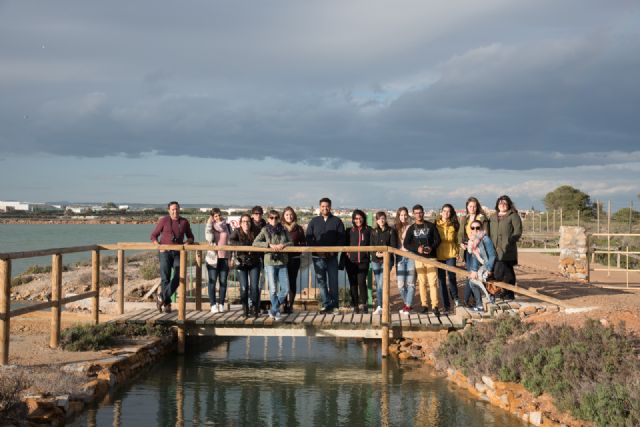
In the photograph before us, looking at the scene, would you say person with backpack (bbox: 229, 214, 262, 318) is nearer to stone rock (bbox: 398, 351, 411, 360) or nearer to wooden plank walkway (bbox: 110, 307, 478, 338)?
wooden plank walkway (bbox: 110, 307, 478, 338)

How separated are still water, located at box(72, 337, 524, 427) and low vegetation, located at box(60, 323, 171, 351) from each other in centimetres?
63

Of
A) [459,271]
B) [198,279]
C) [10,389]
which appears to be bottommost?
[10,389]

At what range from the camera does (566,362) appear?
307 inches

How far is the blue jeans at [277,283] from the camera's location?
10.7 meters

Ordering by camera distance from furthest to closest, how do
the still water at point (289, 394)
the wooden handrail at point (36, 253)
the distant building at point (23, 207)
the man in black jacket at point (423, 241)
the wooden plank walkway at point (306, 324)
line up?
the distant building at point (23, 207) < the man in black jacket at point (423, 241) < the wooden plank walkway at point (306, 324) < the wooden handrail at point (36, 253) < the still water at point (289, 394)

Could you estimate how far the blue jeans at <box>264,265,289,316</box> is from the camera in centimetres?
1068

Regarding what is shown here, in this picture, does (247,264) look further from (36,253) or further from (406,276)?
(36,253)

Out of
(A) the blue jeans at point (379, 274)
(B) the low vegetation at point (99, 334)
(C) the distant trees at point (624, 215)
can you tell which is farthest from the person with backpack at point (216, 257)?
(C) the distant trees at point (624, 215)

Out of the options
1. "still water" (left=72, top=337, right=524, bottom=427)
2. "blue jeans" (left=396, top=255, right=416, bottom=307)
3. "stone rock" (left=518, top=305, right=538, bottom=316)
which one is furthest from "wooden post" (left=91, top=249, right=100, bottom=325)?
"stone rock" (left=518, top=305, right=538, bottom=316)

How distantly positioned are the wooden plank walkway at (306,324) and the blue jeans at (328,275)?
1.64 ft

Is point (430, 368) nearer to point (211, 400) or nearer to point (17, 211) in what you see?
point (211, 400)

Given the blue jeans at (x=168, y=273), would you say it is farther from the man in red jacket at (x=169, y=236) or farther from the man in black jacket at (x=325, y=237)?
the man in black jacket at (x=325, y=237)

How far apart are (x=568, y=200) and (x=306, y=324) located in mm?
57977

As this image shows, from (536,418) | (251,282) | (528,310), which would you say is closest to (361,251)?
(251,282)
